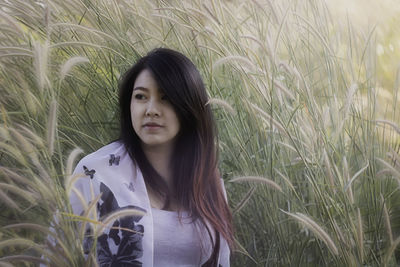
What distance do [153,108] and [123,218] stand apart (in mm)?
353

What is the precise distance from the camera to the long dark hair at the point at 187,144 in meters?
1.90

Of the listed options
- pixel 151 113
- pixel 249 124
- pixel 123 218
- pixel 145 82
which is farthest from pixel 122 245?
pixel 249 124

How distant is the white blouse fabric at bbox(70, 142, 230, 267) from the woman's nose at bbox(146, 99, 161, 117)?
189 mm

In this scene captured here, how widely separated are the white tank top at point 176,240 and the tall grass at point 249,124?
18cm

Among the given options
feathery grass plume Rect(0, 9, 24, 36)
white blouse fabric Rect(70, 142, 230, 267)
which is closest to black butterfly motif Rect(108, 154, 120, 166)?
white blouse fabric Rect(70, 142, 230, 267)

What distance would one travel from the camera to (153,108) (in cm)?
A: 185

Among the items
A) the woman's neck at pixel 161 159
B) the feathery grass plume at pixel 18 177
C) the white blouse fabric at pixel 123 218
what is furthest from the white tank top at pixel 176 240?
the feathery grass plume at pixel 18 177

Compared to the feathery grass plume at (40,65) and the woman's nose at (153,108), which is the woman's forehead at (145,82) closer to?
the woman's nose at (153,108)

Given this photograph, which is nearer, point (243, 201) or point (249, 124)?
point (243, 201)

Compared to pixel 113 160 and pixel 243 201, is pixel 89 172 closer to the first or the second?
pixel 113 160

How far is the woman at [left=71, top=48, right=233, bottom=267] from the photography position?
1818 millimetres

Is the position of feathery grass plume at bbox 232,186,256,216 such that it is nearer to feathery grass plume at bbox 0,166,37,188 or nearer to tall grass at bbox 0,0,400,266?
tall grass at bbox 0,0,400,266

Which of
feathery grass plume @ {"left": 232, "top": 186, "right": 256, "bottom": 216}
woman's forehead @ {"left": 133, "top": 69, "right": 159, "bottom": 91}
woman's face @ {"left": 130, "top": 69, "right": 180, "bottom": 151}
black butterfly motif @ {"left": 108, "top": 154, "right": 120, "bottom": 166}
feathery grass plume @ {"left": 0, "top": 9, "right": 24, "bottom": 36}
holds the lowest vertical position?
feathery grass plume @ {"left": 232, "top": 186, "right": 256, "bottom": 216}

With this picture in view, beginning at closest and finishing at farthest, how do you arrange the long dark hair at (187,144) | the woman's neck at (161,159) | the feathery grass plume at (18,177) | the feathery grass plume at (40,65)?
the feathery grass plume at (18,177) → the feathery grass plume at (40,65) → the long dark hair at (187,144) → the woman's neck at (161,159)
